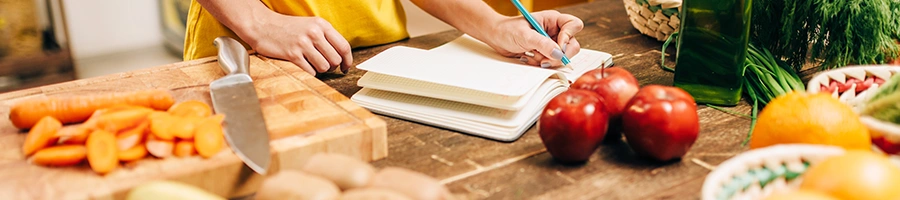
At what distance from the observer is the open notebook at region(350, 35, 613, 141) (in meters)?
1.06

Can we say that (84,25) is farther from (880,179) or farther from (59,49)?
(880,179)

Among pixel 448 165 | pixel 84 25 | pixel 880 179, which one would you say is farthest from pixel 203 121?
pixel 84 25

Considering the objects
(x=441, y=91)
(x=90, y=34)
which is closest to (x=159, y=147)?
(x=441, y=91)

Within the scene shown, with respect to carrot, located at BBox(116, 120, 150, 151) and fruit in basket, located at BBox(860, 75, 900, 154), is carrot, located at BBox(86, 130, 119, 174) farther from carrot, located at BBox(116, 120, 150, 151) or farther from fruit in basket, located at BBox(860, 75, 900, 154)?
fruit in basket, located at BBox(860, 75, 900, 154)

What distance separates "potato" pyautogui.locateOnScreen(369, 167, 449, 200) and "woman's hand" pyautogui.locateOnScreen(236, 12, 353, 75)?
60 centimetres

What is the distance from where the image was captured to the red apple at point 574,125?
0.89 m

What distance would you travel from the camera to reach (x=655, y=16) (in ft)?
5.08

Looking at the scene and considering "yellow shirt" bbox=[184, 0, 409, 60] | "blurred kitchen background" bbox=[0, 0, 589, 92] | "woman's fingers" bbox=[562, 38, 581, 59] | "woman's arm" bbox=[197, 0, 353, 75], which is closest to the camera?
"woman's arm" bbox=[197, 0, 353, 75]

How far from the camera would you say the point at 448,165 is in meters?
0.95

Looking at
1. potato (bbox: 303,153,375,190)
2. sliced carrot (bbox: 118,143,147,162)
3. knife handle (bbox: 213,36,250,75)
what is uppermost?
potato (bbox: 303,153,375,190)

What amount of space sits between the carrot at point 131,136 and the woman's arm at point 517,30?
2.36 ft

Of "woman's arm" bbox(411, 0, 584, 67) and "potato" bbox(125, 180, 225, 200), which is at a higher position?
"potato" bbox(125, 180, 225, 200)

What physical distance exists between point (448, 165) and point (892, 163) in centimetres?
49

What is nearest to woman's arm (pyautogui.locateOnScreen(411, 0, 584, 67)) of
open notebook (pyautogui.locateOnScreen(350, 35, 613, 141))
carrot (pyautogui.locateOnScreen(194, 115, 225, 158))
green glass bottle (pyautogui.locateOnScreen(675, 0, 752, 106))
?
open notebook (pyautogui.locateOnScreen(350, 35, 613, 141))
